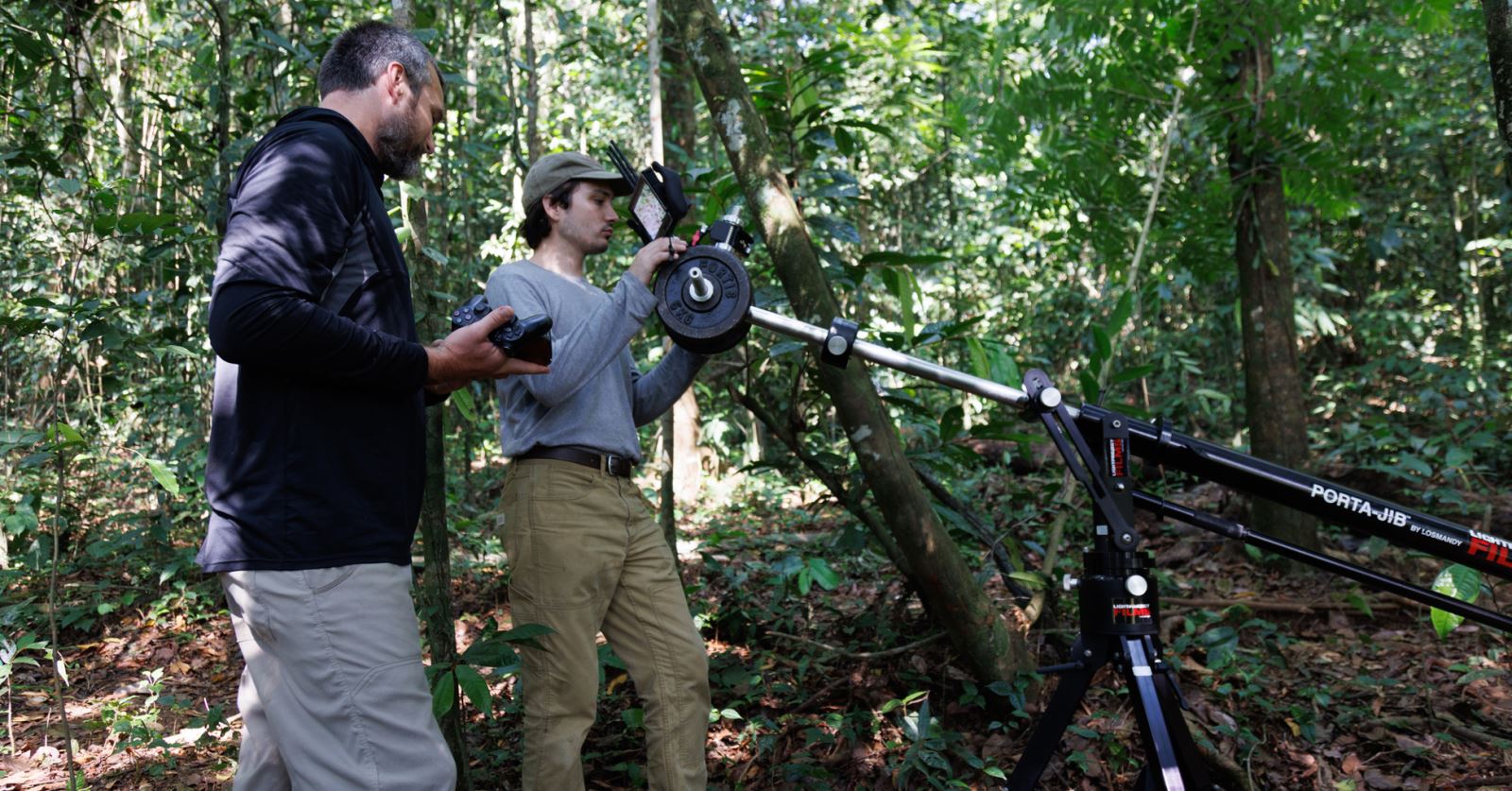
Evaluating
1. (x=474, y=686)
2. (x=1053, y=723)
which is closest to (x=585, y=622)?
(x=474, y=686)

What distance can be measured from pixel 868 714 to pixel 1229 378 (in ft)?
19.1

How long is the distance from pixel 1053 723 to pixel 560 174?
2047 millimetres

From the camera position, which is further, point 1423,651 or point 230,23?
point 230,23

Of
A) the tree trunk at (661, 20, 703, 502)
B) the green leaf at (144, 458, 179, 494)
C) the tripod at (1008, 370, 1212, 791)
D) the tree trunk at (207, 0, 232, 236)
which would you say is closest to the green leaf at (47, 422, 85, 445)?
the green leaf at (144, 458, 179, 494)

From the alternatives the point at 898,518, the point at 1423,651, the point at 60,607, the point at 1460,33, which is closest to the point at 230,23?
the point at 60,607

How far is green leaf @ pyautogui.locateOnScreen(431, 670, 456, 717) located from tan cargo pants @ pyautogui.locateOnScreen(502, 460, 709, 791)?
257 millimetres

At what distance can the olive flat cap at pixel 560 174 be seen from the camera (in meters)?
2.95

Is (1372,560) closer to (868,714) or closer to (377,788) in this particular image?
(868,714)

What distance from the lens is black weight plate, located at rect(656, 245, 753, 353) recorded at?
2.20 metres

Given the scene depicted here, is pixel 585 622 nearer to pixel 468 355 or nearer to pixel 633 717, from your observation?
pixel 633 717

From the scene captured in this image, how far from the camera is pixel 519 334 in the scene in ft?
6.58

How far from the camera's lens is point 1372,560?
Answer: 4.75 metres

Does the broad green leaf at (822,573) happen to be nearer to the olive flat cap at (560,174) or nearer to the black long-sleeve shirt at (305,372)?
the olive flat cap at (560,174)

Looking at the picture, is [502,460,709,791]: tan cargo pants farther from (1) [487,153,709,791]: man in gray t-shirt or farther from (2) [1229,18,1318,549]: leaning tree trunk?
(2) [1229,18,1318,549]: leaning tree trunk
